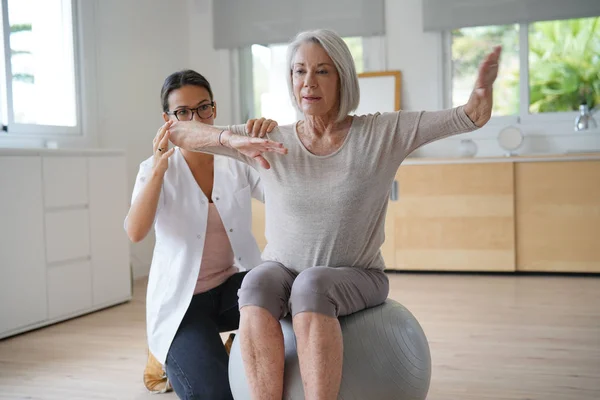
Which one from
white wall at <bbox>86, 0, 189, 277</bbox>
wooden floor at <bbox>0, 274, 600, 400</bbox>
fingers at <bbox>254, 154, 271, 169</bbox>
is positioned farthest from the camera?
white wall at <bbox>86, 0, 189, 277</bbox>

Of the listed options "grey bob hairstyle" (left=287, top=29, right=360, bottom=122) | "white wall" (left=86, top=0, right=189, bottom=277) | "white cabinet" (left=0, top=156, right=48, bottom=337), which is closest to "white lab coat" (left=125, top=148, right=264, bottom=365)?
"grey bob hairstyle" (left=287, top=29, right=360, bottom=122)

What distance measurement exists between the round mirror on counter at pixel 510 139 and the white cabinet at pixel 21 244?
3.36 metres

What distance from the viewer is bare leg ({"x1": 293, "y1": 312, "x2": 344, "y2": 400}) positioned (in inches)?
66.5

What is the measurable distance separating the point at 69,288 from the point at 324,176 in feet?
7.82

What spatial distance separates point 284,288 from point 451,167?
334 centimetres

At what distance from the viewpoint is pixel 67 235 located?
12.6ft

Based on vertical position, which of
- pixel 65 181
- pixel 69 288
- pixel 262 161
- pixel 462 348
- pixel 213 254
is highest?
pixel 262 161

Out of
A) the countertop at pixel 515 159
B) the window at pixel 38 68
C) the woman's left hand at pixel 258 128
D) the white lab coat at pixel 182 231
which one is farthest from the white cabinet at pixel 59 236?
the countertop at pixel 515 159

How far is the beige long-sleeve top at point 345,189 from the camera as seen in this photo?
192cm

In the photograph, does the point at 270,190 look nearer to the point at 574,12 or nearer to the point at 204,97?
the point at 204,97

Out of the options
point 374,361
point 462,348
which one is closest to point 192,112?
point 374,361

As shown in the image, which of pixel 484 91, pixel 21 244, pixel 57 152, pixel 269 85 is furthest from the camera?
pixel 269 85

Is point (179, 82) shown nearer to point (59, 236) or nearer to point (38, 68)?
point (59, 236)

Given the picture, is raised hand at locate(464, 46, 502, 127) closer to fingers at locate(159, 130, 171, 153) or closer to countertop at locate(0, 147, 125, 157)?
fingers at locate(159, 130, 171, 153)
